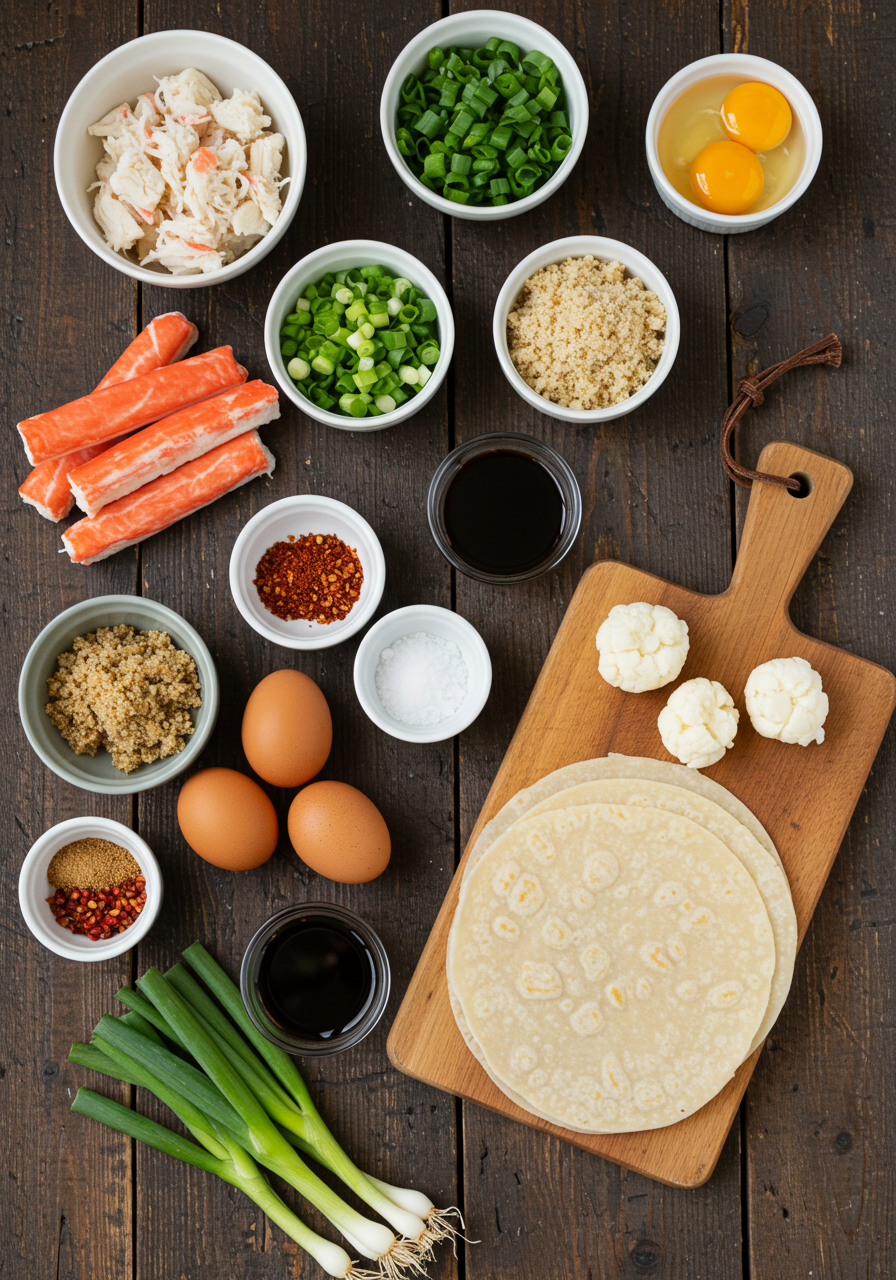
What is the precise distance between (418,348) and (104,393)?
0.58 metres

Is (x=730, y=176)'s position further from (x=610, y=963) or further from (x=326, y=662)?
(x=610, y=963)

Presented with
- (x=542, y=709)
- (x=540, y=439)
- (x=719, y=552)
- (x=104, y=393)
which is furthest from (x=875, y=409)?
(x=104, y=393)

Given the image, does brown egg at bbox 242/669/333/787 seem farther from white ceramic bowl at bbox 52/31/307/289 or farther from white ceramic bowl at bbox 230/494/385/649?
white ceramic bowl at bbox 52/31/307/289

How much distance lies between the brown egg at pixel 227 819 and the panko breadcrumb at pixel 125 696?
0.09 meters

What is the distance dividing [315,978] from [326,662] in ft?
1.89

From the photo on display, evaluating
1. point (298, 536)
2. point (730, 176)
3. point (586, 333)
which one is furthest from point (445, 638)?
point (730, 176)

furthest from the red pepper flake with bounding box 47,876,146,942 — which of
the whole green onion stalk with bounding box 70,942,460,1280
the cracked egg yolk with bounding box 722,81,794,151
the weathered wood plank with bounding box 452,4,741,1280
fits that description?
the cracked egg yolk with bounding box 722,81,794,151

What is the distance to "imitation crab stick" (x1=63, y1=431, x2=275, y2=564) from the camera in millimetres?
1566

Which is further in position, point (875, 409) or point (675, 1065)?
point (875, 409)

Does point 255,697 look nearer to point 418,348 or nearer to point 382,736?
point 382,736

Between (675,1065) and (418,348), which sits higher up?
(418,348)

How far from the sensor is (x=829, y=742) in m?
1.52

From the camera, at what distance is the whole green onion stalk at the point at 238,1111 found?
1512 millimetres

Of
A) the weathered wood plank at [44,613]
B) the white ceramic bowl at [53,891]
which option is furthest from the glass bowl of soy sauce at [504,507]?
the white ceramic bowl at [53,891]
